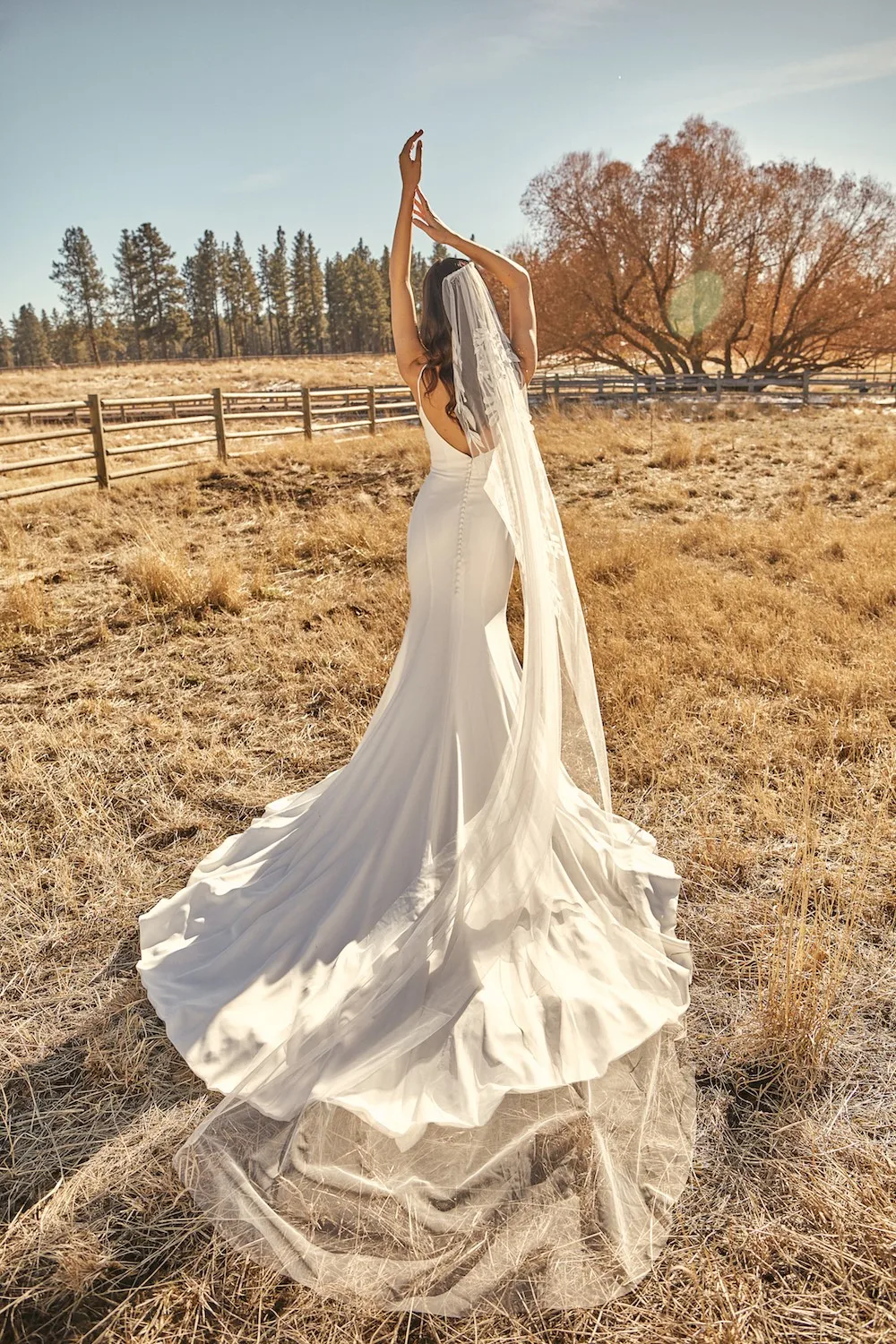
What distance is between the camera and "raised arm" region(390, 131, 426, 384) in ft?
9.42

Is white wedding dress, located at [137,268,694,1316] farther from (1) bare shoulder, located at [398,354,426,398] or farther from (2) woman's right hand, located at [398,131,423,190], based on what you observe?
(2) woman's right hand, located at [398,131,423,190]

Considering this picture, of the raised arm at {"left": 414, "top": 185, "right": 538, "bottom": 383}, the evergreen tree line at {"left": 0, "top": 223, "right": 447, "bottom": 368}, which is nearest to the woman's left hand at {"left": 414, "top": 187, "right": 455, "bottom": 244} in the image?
the raised arm at {"left": 414, "top": 185, "right": 538, "bottom": 383}

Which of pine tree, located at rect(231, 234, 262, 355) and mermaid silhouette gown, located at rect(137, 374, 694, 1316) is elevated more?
pine tree, located at rect(231, 234, 262, 355)

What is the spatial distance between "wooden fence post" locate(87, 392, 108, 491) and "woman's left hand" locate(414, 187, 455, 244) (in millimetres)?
9657

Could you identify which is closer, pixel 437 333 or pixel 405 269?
pixel 437 333

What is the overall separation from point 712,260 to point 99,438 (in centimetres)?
2576

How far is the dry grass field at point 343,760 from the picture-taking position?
6.35ft

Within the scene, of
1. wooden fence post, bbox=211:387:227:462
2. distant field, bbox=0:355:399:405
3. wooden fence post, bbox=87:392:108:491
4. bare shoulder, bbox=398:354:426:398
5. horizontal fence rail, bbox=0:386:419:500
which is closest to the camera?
bare shoulder, bbox=398:354:426:398

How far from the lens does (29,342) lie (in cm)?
8762

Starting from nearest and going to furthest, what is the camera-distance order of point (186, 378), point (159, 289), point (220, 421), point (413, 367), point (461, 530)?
point (413, 367), point (461, 530), point (220, 421), point (186, 378), point (159, 289)

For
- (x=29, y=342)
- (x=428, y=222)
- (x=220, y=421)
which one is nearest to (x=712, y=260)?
(x=220, y=421)

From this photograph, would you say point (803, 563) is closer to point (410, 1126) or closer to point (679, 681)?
point (679, 681)

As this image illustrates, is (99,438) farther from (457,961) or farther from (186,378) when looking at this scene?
(186,378)

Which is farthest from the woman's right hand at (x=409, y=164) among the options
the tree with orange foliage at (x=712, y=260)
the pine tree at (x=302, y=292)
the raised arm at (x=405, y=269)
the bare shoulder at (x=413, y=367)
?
the pine tree at (x=302, y=292)
